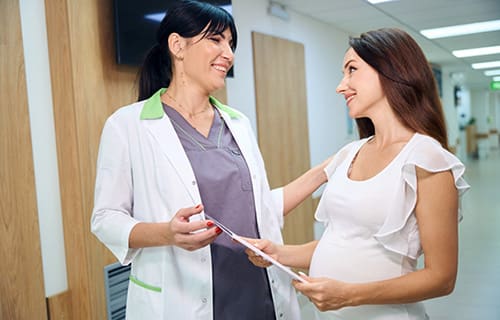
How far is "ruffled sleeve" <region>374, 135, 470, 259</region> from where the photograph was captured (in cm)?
137

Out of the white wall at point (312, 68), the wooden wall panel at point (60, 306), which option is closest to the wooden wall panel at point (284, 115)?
the white wall at point (312, 68)

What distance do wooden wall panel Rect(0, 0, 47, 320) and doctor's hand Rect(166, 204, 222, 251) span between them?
4.41 ft

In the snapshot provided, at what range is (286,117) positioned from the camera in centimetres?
489

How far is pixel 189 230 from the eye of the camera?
1.34 metres

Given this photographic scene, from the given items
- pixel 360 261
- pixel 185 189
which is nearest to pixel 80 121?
pixel 185 189

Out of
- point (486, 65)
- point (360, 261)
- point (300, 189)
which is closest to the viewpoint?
point (360, 261)

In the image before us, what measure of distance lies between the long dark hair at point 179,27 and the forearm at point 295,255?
2.63ft

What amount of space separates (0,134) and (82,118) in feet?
1.30

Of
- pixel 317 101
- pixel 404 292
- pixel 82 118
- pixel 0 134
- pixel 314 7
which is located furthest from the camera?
pixel 317 101

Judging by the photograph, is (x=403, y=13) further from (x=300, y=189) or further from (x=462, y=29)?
(x=300, y=189)

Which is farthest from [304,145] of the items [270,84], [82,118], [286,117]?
[82,118]

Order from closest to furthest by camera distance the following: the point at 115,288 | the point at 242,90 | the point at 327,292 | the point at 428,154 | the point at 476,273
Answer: the point at 327,292 → the point at 428,154 → the point at 115,288 → the point at 242,90 → the point at 476,273

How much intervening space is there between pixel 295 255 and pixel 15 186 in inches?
58.9

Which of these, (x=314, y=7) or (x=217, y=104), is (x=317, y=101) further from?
(x=217, y=104)
